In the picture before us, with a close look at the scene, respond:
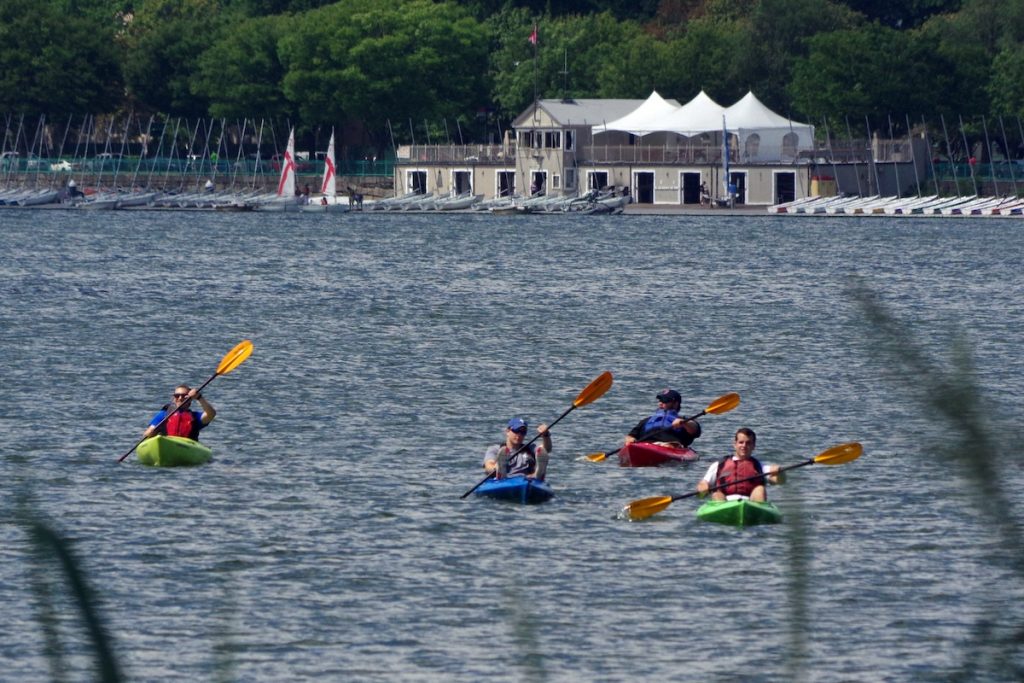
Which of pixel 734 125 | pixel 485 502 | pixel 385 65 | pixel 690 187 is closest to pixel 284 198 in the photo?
pixel 385 65

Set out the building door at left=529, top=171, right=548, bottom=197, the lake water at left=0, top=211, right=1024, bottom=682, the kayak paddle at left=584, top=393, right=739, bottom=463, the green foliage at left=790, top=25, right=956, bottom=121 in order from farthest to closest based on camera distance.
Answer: the building door at left=529, top=171, right=548, bottom=197
the green foliage at left=790, top=25, right=956, bottom=121
the kayak paddle at left=584, top=393, right=739, bottom=463
the lake water at left=0, top=211, right=1024, bottom=682

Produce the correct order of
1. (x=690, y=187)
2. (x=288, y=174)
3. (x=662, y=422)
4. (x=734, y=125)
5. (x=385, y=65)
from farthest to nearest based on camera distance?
(x=288, y=174), (x=385, y=65), (x=690, y=187), (x=734, y=125), (x=662, y=422)

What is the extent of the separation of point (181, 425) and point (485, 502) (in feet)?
19.8

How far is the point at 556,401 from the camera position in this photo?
40.5 metres

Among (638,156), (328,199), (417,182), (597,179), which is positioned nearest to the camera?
(638,156)

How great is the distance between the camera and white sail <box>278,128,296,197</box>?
418 feet

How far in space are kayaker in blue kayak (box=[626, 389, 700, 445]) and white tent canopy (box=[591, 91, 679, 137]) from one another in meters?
91.9

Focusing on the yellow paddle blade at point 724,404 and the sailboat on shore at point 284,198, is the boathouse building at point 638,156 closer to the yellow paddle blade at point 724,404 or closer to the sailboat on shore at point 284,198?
the sailboat on shore at point 284,198

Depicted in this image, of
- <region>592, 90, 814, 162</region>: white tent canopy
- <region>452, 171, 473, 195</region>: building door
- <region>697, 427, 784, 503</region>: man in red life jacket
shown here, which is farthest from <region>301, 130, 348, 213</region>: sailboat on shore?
<region>697, 427, 784, 503</region>: man in red life jacket

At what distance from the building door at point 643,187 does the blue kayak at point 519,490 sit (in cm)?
10432

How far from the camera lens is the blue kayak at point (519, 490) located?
24906 millimetres

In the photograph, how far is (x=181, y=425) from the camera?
94.6ft

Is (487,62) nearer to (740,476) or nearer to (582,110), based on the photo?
(582,110)

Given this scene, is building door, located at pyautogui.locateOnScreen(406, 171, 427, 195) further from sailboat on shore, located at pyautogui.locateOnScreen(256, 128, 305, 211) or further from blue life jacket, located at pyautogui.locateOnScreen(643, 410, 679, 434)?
blue life jacket, located at pyautogui.locateOnScreen(643, 410, 679, 434)
